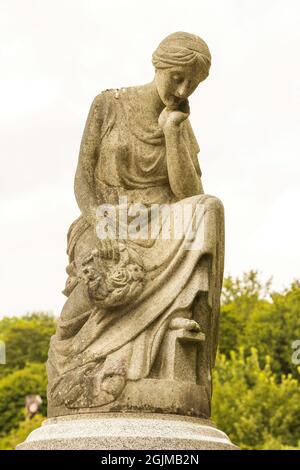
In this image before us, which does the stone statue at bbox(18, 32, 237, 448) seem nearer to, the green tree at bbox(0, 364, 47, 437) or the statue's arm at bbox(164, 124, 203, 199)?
the statue's arm at bbox(164, 124, 203, 199)

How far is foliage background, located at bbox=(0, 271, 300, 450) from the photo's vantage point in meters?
31.7

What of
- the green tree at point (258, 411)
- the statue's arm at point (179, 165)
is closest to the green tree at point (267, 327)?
the green tree at point (258, 411)

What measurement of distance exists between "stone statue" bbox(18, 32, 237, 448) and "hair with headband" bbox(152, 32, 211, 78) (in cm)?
1

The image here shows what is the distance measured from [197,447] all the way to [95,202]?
9.27 feet

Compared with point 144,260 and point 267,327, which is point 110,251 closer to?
point 144,260

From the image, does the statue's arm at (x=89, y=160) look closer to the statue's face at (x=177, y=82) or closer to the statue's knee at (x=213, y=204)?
the statue's face at (x=177, y=82)

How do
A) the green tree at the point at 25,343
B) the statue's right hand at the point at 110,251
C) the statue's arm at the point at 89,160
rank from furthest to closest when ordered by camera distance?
the green tree at the point at 25,343 → the statue's arm at the point at 89,160 → the statue's right hand at the point at 110,251

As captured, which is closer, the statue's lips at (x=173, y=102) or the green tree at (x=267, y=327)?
the statue's lips at (x=173, y=102)

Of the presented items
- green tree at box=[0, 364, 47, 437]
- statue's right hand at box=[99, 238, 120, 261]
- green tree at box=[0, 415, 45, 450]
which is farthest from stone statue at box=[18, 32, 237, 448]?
green tree at box=[0, 364, 47, 437]

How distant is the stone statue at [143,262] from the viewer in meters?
10.6

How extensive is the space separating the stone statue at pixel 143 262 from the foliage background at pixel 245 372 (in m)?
18.7

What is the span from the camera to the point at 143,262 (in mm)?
11031

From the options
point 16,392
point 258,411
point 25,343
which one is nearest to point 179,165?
point 258,411

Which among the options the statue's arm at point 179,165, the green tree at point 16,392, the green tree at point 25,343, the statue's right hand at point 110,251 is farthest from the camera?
the green tree at point 25,343
